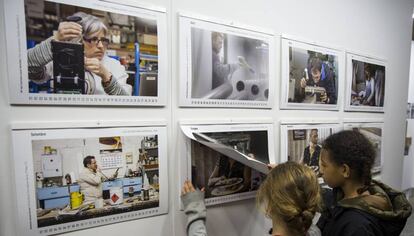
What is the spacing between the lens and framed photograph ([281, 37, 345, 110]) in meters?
1.19

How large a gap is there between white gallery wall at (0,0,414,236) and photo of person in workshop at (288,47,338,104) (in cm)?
8

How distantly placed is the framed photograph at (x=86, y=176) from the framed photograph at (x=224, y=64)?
24 centimetres

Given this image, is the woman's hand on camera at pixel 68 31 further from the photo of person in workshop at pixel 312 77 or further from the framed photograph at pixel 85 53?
the photo of person in workshop at pixel 312 77

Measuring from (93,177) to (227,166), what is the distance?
0.55 m

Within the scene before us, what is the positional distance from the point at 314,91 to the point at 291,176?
0.77 meters

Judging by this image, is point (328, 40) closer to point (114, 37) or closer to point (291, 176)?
point (291, 176)

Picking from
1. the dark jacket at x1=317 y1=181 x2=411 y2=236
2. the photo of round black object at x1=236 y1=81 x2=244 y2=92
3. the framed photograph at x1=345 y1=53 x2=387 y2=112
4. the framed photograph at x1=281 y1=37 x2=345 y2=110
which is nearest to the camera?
the dark jacket at x1=317 y1=181 x2=411 y2=236

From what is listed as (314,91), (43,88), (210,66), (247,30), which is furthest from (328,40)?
(43,88)

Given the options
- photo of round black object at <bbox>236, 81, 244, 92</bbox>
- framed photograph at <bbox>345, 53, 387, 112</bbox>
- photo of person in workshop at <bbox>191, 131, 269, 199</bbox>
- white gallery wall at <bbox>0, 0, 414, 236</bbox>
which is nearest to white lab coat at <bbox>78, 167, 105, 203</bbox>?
white gallery wall at <bbox>0, 0, 414, 236</bbox>

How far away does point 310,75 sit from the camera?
128cm

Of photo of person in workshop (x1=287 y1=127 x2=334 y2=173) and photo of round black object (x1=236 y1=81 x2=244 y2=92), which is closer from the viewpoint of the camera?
photo of round black object (x1=236 y1=81 x2=244 y2=92)

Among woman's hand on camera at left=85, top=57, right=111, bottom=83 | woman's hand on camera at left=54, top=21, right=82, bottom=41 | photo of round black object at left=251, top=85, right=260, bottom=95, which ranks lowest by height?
photo of round black object at left=251, top=85, right=260, bottom=95

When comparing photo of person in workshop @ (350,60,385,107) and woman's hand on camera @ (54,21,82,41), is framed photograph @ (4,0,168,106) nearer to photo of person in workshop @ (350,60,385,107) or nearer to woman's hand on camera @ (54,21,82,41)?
woman's hand on camera @ (54,21,82,41)

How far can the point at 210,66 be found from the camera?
0.96 metres
